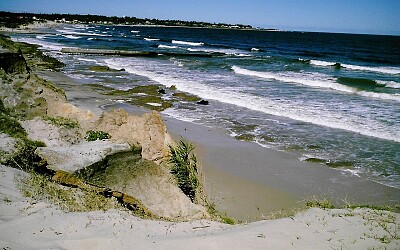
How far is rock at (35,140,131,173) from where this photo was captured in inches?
209

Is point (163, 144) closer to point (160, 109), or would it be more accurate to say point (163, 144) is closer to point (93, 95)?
point (160, 109)

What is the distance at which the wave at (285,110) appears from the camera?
1332 cm

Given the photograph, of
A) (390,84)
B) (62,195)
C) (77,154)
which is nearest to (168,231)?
(62,195)

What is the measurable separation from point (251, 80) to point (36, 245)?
23.4 meters

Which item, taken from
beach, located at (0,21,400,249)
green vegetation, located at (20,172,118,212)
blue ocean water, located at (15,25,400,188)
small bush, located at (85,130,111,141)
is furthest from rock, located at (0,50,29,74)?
blue ocean water, located at (15,25,400,188)

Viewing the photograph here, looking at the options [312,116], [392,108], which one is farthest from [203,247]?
[392,108]

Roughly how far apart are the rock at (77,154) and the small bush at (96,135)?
0.87 meters

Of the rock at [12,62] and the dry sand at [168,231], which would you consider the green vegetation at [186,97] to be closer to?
the rock at [12,62]

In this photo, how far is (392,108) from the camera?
17484mm

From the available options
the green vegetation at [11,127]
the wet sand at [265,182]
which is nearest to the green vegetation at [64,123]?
the green vegetation at [11,127]

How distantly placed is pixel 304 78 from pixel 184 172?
2293 cm

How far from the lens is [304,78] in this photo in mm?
27141

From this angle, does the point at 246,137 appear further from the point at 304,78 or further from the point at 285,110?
the point at 304,78

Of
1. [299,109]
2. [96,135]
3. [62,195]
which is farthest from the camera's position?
[299,109]
